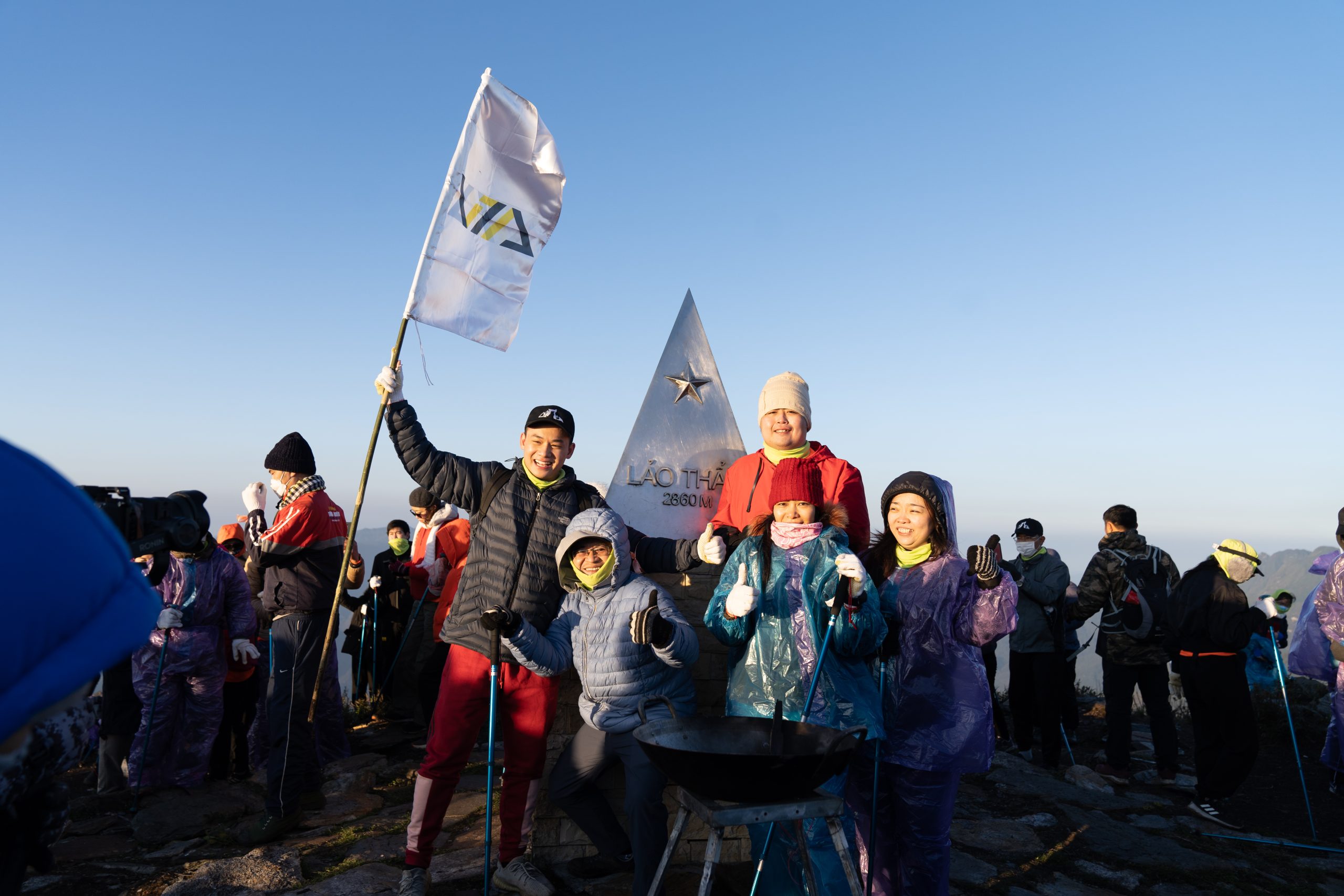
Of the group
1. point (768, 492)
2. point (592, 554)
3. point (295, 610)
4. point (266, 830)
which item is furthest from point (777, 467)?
point (266, 830)

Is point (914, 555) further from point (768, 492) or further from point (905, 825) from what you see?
point (905, 825)

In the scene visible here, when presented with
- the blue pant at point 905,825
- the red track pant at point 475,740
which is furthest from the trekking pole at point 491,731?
the blue pant at point 905,825

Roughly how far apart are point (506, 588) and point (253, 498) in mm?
4316

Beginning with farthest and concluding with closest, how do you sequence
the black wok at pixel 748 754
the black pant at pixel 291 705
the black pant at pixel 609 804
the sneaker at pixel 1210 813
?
the sneaker at pixel 1210 813 → the black pant at pixel 291 705 → the black pant at pixel 609 804 → the black wok at pixel 748 754

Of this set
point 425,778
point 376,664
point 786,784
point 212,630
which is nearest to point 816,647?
point 786,784

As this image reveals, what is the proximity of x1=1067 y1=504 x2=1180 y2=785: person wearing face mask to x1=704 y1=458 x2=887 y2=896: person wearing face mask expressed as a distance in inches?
191

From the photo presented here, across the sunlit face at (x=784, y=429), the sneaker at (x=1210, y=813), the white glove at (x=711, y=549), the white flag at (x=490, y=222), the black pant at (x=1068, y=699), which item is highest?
the white flag at (x=490, y=222)

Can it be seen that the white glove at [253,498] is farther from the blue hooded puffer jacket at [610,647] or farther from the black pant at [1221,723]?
the black pant at [1221,723]

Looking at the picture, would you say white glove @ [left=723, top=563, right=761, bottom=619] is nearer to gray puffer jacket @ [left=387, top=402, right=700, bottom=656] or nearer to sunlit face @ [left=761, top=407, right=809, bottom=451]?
gray puffer jacket @ [left=387, top=402, right=700, bottom=656]

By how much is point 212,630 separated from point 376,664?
353 cm

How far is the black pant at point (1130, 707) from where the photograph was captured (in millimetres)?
7246

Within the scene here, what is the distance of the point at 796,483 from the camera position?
379 cm

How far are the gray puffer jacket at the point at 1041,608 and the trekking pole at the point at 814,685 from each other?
16.5 ft

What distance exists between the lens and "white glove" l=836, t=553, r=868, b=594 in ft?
11.1
